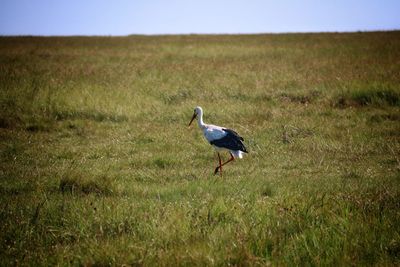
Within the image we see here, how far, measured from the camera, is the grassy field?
198 inches

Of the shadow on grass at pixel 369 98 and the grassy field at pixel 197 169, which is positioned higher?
the shadow on grass at pixel 369 98

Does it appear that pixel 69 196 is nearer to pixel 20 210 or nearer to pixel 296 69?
pixel 20 210

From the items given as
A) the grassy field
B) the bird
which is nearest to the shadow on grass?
the grassy field

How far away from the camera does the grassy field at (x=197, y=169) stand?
16.5ft

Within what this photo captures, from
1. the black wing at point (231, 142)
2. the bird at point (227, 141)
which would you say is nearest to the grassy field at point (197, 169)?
the bird at point (227, 141)

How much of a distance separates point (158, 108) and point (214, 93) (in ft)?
11.1

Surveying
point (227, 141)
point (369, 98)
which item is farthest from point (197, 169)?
point (369, 98)

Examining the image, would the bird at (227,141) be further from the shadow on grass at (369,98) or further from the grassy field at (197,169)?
the shadow on grass at (369,98)

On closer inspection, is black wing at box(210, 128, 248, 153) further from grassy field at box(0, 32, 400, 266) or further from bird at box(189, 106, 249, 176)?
grassy field at box(0, 32, 400, 266)

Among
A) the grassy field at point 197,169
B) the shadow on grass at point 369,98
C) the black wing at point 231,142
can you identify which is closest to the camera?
the grassy field at point 197,169

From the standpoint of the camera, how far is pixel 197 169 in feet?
31.3

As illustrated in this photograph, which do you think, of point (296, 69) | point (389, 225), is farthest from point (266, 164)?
point (296, 69)

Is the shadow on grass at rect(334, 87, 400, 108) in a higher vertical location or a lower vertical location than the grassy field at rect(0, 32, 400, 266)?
higher

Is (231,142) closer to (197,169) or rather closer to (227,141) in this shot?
(227,141)
